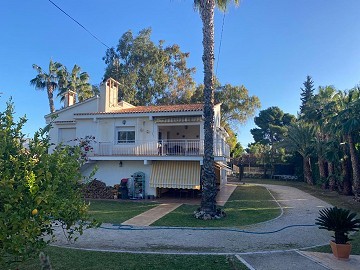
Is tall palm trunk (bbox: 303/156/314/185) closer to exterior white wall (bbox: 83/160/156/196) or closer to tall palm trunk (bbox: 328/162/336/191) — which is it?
tall palm trunk (bbox: 328/162/336/191)

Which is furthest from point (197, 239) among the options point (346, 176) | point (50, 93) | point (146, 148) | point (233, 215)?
point (50, 93)

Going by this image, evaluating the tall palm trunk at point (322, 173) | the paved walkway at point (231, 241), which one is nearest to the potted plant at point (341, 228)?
the paved walkway at point (231, 241)

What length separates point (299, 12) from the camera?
59.3 ft

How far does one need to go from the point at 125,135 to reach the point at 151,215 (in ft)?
34.6

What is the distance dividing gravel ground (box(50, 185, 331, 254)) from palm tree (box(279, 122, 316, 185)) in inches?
1060

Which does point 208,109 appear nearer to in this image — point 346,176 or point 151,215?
point 151,215

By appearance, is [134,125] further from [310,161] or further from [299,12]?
[310,161]

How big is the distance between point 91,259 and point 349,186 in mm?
25462

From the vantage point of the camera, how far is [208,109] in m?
16.6

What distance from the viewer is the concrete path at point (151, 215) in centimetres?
1455

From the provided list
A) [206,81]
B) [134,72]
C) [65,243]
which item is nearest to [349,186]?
[206,81]

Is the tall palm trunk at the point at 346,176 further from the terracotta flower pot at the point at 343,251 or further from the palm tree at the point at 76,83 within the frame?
the palm tree at the point at 76,83

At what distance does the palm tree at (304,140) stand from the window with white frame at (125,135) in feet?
80.3

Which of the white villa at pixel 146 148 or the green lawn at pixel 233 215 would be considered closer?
the green lawn at pixel 233 215
